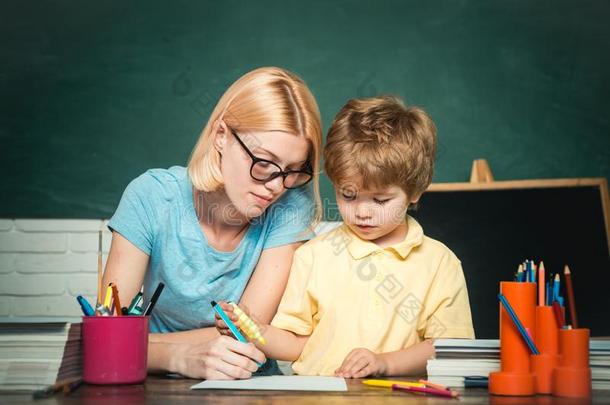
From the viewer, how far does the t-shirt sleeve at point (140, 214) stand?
5.58ft

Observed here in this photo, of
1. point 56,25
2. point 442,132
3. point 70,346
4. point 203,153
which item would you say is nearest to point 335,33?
point 442,132

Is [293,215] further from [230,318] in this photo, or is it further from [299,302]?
[230,318]

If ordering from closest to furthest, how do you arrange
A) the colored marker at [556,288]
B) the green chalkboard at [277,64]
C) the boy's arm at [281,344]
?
the colored marker at [556,288]
the boy's arm at [281,344]
the green chalkboard at [277,64]

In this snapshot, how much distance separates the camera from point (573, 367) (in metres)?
1.10

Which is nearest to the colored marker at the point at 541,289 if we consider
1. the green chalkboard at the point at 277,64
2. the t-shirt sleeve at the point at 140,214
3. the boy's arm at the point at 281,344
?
the boy's arm at the point at 281,344

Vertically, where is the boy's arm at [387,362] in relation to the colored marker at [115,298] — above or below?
below

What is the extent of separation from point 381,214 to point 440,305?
0.23 m

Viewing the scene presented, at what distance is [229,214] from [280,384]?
0.68 meters

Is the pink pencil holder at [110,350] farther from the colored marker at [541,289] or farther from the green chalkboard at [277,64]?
the green chalkboard at [277,64]

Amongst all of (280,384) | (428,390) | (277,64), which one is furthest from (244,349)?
(277,64)

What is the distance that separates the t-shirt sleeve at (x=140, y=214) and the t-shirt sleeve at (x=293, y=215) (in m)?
0.27

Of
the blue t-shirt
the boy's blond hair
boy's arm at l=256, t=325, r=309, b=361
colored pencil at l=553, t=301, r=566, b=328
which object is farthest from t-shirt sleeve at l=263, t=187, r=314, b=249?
colored pencil at l=553, t=301, r=566, b=328

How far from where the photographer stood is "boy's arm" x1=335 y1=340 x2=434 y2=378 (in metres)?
1.36

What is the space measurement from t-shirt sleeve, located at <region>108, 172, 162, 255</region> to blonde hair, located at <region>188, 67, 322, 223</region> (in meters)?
0.11
